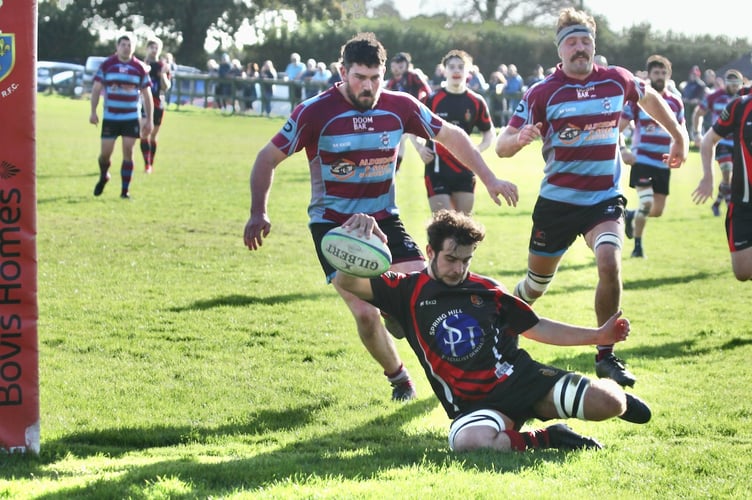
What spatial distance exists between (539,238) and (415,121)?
167 cm

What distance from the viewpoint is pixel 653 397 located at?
23.9ft

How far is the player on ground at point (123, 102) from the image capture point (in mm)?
16859

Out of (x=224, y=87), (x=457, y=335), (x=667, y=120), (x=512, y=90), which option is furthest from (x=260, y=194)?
(x=224, y=87)

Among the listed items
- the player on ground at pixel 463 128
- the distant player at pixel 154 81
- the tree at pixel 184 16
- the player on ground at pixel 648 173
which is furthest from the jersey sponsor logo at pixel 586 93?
the tree at pixel 184 16

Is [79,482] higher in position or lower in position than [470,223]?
lower

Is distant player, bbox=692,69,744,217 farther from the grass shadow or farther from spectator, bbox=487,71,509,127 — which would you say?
spectator, bbox=487,71,509,127

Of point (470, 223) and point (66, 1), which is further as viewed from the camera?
point (66, 1)

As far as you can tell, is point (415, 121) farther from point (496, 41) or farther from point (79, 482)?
Result: point (496, 41)

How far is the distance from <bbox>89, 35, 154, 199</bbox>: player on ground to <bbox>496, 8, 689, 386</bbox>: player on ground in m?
10.1

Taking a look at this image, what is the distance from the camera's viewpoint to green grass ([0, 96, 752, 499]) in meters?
5.05

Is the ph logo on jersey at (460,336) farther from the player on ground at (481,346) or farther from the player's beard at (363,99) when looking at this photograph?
the player's beard at (363,99)

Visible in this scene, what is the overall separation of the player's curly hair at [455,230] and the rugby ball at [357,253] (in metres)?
0.37

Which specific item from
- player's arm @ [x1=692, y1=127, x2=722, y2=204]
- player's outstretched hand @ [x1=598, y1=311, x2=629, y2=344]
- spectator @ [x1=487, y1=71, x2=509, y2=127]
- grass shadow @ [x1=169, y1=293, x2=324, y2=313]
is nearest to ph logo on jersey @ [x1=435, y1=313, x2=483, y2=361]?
Result: player's outstretched hand @ [x1=598, y1=311, x2=629, y2=344]

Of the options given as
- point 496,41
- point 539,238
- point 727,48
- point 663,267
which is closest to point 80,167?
point 663,267
